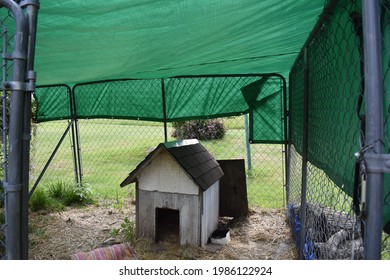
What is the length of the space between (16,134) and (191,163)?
7.76 ft

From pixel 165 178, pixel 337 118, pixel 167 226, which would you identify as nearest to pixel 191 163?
pixel 165 178

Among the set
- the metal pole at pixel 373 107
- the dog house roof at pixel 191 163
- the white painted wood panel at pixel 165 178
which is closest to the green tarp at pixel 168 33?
the dog house roof at pixel 191 163

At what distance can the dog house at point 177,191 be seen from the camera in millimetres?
3428

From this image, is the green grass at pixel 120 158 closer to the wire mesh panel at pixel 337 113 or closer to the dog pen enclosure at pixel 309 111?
the dog pen enclosure at pixel 309 111

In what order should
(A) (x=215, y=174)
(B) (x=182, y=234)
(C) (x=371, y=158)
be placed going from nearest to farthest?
1. (C) (x=371, y=158)
2. (B) (x=182, y=234)
3. (A) (x=215, y=174)

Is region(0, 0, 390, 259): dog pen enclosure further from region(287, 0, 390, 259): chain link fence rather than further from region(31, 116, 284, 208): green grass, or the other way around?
region(31, 116, 284, 208): green grass

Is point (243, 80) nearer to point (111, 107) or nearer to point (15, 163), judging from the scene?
point (111, 107)

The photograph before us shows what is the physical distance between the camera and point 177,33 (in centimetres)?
265

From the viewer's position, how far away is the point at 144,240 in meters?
3.58

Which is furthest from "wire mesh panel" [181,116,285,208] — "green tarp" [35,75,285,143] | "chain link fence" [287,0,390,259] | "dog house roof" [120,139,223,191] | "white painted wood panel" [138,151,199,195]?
"chain link fence" [287,0,390,259]

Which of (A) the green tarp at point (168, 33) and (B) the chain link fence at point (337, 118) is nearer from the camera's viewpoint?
(B) the chain link fence at point (337, 118)

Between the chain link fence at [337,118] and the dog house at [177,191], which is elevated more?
the chain link fence at [337,118]
